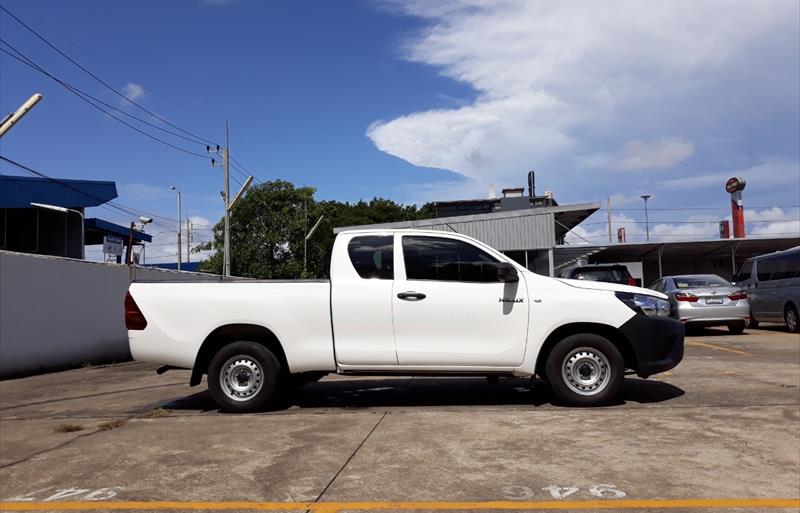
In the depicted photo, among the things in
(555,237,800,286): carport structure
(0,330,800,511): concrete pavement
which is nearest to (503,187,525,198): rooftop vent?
(555,237,800,286): carport structure

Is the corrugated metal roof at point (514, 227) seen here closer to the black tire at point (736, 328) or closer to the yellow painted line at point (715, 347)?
the black tire at point (736, 328)

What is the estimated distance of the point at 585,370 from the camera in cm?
646

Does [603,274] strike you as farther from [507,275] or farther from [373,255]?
[373,255]

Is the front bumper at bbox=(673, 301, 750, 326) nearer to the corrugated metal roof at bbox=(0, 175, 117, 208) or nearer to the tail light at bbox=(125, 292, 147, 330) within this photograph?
the tail light at bbox=(125, 292, 147, 330)

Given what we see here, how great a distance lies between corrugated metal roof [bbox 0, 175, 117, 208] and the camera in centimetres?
2645

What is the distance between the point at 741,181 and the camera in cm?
4606

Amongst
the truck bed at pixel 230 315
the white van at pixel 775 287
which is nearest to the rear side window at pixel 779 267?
the white van at pixel 775 287

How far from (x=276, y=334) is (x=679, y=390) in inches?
187

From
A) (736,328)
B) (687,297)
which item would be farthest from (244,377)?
(736,328)

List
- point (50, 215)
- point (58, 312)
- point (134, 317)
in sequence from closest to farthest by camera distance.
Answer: point (134, 317) < point (58, 312) < point (50, 215)

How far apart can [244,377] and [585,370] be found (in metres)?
3.67

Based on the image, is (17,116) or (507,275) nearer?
(507,275)

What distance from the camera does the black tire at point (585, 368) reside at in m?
6.36

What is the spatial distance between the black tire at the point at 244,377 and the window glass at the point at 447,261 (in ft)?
5.94
